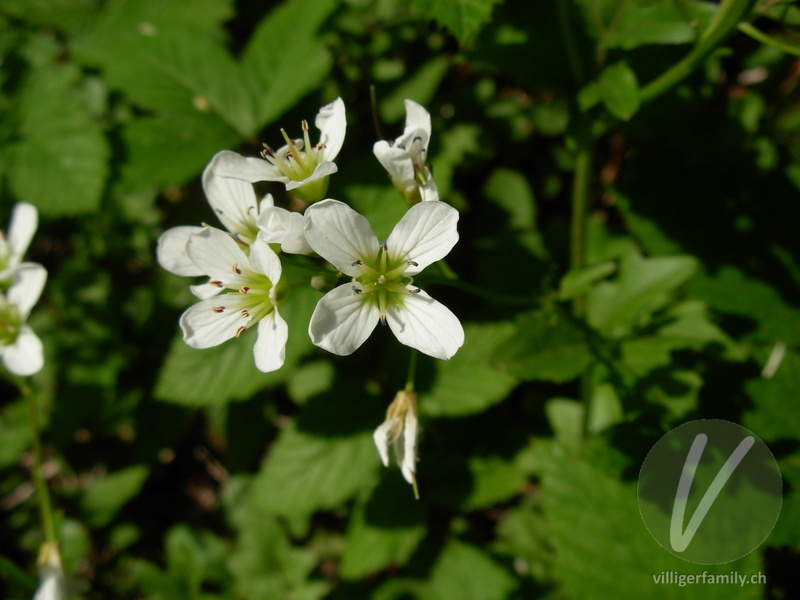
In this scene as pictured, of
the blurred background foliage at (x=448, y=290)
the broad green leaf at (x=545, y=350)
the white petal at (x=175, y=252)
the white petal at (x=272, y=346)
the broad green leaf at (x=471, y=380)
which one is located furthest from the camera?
the broad green leaf at (x=471, y=380)

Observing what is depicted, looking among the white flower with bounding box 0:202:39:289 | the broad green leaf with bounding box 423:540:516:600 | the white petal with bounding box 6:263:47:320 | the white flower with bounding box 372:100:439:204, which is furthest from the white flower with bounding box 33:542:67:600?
the white flower with bounding box 372:100:439:204

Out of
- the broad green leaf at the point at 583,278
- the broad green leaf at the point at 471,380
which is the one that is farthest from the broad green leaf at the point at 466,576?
the broad green leaf at the point at 583,278

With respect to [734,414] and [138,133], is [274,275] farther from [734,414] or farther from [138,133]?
[734,414]

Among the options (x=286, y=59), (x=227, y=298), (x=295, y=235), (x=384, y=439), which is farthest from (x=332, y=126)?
(x=286, y=59)

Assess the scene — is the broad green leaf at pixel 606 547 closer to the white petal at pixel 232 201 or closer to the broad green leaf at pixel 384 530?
the broad green leaf at pixel 384 530

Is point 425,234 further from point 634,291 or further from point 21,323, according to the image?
point 21,323

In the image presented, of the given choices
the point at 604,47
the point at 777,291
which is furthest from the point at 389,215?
the point at 777,291
